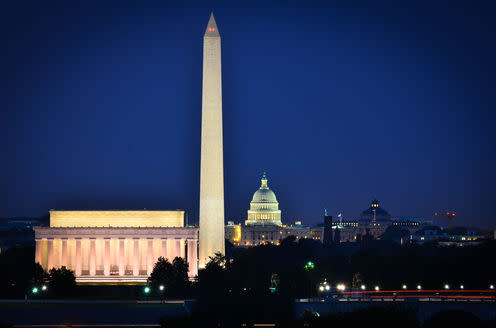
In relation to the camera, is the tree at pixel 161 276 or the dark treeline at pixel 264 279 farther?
the tree at pixel 161 276

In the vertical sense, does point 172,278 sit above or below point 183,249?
below

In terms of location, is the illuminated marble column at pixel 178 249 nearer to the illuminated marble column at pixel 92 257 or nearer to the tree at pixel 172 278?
the illuminated marble column at pixel 92 257

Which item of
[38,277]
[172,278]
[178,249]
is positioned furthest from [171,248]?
[172,278]

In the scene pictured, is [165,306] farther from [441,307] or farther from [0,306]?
[441,307]

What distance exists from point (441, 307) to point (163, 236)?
73.4 m

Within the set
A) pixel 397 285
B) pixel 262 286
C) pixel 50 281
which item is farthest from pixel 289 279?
pixel 50 281

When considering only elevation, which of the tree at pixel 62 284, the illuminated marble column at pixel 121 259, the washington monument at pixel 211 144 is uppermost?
the washington monument at pixel 211 144

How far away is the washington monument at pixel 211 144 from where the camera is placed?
151375 mm

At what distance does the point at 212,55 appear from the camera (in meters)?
151

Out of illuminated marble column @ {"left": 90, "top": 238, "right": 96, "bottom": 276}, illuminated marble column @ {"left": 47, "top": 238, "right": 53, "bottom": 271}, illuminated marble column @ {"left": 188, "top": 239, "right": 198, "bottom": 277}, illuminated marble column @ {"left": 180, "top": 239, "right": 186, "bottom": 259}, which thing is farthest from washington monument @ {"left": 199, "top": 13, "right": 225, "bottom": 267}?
illuminated marble column @ {"left": 47, "top": 238, "right": 53, "bottom": 271}

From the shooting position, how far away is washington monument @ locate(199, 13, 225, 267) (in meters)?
151

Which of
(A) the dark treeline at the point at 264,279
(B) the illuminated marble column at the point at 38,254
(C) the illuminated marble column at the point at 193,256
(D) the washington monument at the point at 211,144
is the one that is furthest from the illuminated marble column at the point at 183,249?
(B) the illuminated marble column at the point at 38,254

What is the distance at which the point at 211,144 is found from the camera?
15312cm

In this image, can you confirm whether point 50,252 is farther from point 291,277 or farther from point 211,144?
point 291,277
